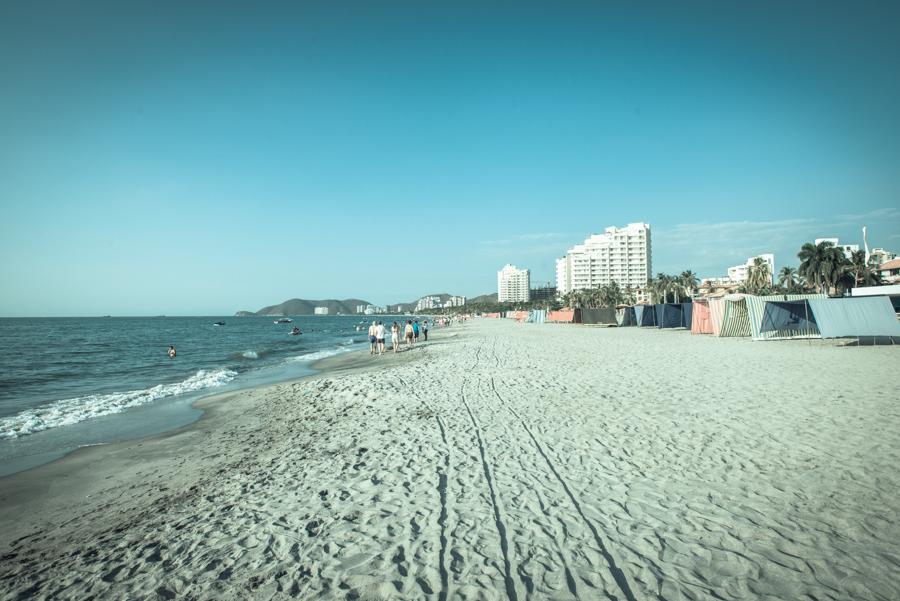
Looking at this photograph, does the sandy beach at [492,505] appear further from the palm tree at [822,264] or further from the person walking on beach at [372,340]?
the palm tree at [822,264]

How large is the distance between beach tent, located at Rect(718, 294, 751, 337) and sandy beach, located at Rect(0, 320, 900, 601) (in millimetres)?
17383

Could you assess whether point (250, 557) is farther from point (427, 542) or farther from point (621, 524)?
point (621, 524)

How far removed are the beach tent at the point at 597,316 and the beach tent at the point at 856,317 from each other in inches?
1215

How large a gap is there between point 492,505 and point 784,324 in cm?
2364

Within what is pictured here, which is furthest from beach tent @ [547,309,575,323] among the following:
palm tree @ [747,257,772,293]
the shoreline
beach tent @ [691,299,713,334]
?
the shoreline

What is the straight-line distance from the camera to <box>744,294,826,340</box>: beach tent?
2147 cm

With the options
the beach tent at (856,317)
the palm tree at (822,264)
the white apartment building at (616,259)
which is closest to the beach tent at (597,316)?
the palm tree at (822,264)

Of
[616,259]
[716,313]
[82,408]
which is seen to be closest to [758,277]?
[716,313]

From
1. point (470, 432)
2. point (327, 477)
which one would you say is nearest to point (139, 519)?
point (327, 477)

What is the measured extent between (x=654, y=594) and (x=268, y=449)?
6106 mm

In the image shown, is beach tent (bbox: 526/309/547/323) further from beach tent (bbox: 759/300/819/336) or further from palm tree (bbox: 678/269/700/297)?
beach tent (bbox: 759/300/819/336)

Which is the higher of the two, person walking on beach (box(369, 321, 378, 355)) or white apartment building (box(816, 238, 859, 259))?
white apartment building (box(816, 238, 859, 259))

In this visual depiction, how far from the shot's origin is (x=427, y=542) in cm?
392

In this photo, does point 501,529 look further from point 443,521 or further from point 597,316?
point 597,316
